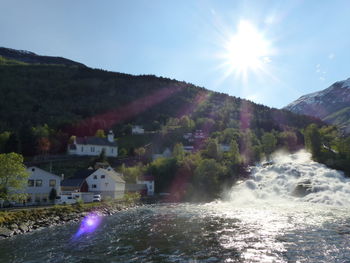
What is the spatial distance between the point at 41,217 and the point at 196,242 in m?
24.8

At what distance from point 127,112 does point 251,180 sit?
118289 mm

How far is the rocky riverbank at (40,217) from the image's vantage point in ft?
123

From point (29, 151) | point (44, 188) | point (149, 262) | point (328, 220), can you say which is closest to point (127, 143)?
point (29, 151)

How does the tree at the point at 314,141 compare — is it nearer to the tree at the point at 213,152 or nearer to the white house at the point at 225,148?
the tree at the point at 213,152

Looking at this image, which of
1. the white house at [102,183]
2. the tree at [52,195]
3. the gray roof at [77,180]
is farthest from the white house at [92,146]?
the tree at [52,195]

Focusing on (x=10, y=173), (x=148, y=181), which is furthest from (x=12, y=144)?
(x=10, y=173)

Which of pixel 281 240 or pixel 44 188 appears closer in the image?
pixel 281 240

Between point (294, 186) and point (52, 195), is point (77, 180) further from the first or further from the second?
point (294, 186)

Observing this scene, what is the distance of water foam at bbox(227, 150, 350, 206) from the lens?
213 feet

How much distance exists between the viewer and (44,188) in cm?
6034

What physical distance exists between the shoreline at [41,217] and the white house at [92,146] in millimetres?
60261

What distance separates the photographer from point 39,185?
197 ft

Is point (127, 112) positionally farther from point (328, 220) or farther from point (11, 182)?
point (328, 220)

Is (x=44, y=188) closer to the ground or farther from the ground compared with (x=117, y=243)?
farther from the ground
